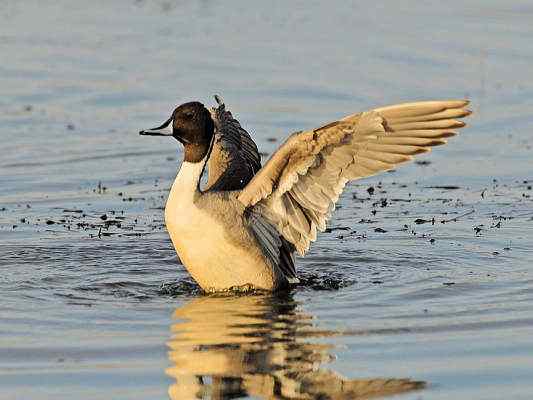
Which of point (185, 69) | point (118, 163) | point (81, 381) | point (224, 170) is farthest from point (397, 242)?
point (185, 69)

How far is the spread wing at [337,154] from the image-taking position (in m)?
9.49

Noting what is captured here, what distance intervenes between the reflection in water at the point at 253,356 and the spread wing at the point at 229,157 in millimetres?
1126

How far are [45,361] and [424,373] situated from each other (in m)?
2.05

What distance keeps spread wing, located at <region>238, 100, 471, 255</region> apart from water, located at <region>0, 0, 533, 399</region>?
647mm

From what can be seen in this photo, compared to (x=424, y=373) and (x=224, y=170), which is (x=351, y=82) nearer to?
(x=224, y=170)

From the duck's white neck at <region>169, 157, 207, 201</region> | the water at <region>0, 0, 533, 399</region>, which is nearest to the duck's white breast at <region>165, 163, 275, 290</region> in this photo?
the duck's white neck at <region>169, 157, 207, 201</region>

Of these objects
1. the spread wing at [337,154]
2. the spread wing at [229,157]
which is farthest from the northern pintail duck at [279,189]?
the spread wing at [229,157]

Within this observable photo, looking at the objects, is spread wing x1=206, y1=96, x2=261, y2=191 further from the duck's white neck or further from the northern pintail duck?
the duck's white neck

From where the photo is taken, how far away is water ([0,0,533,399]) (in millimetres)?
8086

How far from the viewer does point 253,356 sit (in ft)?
27.5

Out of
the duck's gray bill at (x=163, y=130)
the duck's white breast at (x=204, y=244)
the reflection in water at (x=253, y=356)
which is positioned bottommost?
the reflection in water at (x=253, y=356)

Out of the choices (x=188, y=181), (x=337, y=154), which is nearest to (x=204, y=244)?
(x=188, y=181)

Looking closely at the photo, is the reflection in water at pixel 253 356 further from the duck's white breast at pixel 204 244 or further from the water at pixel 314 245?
the duck's white breast at pixel 204 244

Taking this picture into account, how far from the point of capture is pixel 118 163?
13977 mm
